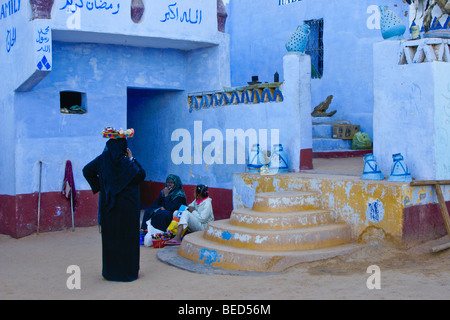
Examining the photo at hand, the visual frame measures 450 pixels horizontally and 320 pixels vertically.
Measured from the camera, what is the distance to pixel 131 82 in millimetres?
10688

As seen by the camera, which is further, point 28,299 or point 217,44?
point 217,44

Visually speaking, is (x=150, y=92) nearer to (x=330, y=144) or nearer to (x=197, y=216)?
(x=330, y=144)

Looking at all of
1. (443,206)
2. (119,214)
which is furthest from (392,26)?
(119,214)

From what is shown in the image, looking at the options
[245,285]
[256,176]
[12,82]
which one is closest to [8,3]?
[12,82]

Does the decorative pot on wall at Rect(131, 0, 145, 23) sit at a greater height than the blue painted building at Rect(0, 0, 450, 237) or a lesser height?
greater

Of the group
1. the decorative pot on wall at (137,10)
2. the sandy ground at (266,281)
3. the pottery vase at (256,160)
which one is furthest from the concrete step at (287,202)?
the decorative pot on wall at (137,10)

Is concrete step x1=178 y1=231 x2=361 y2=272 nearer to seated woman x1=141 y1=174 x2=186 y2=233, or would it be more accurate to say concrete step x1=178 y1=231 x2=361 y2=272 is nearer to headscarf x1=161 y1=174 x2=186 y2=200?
seated woman x1=141 y1=174 x2=186 y2=233

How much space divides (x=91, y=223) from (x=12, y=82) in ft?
9.08

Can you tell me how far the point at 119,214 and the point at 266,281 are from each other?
1.69 m

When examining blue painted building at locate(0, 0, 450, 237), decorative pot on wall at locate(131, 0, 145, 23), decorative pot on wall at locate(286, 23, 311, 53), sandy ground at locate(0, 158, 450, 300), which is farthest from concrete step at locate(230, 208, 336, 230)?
decorative pot on wall at locate(131, 0, 145, 23)

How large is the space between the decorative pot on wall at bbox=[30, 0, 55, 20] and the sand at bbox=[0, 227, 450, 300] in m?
3.82

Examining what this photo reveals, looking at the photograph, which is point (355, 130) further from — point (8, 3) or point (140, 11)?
point (8, 3)

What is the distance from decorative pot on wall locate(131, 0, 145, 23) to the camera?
31.7 ft

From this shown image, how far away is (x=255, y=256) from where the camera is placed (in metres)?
6.40
